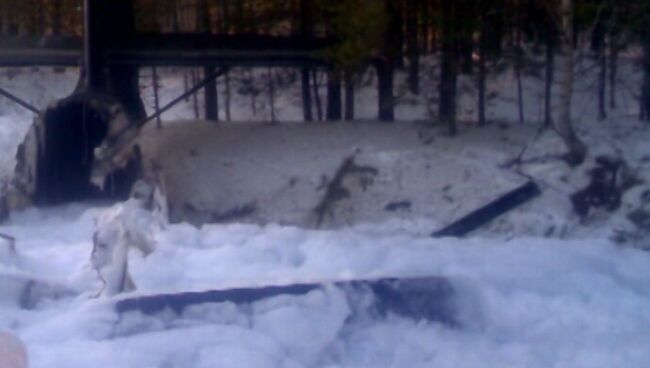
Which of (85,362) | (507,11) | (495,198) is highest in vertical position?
(507,11)

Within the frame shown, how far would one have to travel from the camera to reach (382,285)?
263 inches

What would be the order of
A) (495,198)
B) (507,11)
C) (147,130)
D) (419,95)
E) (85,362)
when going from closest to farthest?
1. (85,362)
2. (495,198)
3. (507,11)
4. (419,95)
5. (147,130)

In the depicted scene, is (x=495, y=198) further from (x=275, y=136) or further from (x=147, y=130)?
(x=147, y=130)

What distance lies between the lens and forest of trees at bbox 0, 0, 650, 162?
11.6m

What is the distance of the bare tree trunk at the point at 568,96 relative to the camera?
11.3 meters

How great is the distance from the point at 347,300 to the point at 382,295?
206 mm

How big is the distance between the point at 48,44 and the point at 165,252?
5.67m

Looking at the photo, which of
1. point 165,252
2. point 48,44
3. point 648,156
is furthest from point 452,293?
point 48,44

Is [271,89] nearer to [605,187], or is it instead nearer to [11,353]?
[605,187]

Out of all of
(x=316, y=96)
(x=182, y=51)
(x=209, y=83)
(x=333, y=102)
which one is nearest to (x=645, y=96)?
(x=333, y=102)

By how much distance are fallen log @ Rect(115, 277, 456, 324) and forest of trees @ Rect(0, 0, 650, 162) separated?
16.8 ft

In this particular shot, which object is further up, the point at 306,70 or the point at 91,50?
the point at 91,50

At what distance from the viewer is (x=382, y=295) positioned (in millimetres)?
6637

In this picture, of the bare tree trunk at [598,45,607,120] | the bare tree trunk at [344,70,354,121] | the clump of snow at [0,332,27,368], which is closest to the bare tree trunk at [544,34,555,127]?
the bare tree trunk at [598,45,607,120]
